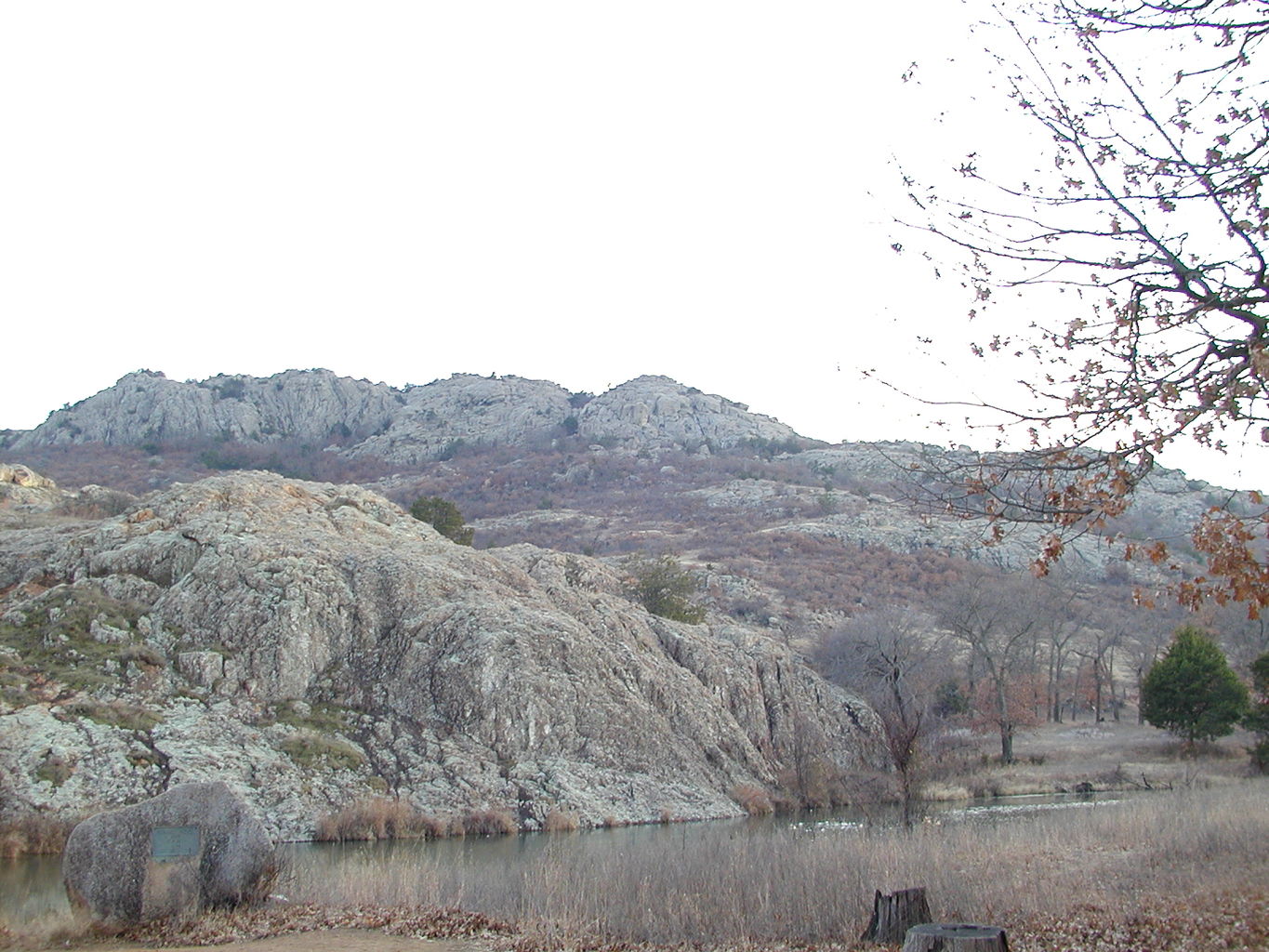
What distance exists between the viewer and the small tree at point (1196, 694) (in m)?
42.2

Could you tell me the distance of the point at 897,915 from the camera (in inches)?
438

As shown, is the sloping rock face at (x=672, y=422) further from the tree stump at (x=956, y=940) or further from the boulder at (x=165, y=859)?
the tree stump at (x=956, y=940)

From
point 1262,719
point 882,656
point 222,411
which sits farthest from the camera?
point 222,411

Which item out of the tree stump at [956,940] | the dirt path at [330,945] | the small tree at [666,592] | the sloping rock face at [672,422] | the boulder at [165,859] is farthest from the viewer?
the sloping rock face at [672,422]

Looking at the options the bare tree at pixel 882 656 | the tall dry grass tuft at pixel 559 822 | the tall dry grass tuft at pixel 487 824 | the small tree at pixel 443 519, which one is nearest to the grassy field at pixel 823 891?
the tall dry grass tuft at pixel 487 824

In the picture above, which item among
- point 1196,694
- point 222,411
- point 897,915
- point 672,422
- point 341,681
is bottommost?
point 1196,694

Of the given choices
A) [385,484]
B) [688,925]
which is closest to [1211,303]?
[688,925]

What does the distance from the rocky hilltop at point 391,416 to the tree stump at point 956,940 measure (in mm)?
125776

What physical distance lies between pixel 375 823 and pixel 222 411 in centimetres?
12185

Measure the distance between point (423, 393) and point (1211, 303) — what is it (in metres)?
163

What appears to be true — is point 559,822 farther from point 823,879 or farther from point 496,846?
point 823,879

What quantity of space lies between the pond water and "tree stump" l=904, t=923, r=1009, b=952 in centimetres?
925

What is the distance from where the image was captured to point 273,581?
34.9 m

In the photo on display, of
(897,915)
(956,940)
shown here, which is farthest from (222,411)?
(956,940)
